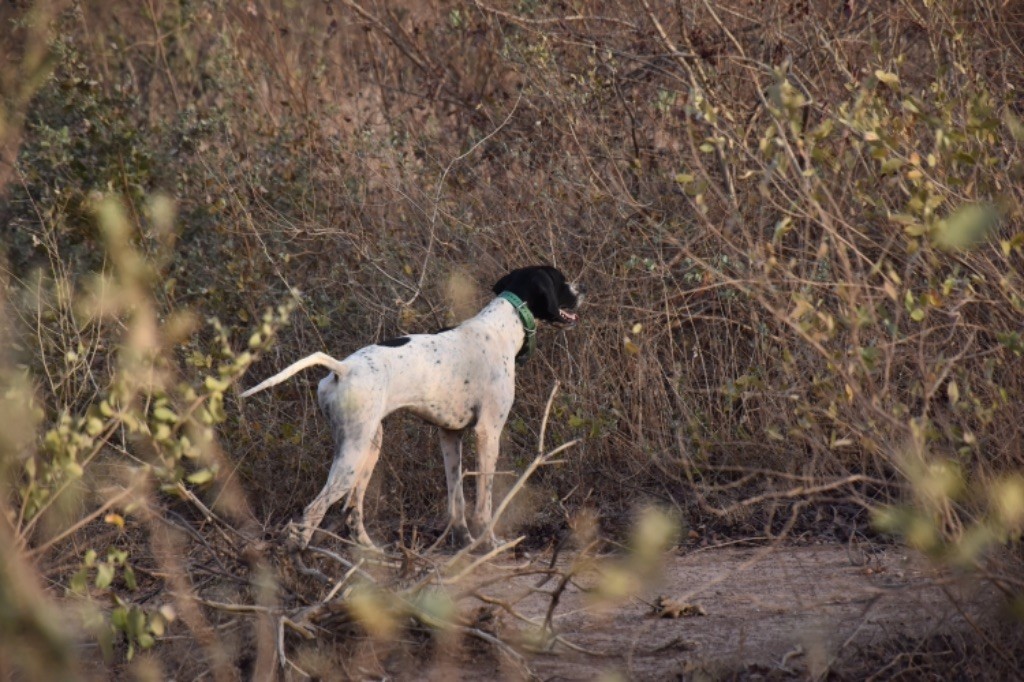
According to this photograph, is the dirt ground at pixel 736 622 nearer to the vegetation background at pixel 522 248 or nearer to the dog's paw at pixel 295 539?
the vegetation background at pixel 522 248

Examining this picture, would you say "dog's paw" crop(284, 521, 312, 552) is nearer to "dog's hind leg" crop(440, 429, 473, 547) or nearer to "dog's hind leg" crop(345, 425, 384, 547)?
"dog's hind leg" crop(345, 425, 384, 547)

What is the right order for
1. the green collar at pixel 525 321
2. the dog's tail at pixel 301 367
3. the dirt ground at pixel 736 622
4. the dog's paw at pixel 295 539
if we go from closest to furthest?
the dirt ground at pixel 736 622 < the dog's paw at pixel 295 539 < the dog's tail at pixel 301 367 < the green collar at pixel 525 321

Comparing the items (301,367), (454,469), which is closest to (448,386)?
(454,469)

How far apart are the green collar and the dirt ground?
41.7 inches

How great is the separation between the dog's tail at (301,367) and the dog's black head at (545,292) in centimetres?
104

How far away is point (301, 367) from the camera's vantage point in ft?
14.9

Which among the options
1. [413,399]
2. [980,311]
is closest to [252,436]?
[413,399]

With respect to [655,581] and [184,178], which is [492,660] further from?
[184,178]

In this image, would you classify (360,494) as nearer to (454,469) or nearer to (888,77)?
(454,469)

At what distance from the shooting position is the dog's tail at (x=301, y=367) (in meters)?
4.40

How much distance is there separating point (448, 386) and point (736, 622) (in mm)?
1545

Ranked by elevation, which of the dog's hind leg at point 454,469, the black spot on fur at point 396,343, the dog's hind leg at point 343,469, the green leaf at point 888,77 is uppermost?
the green leaf at point 888,77

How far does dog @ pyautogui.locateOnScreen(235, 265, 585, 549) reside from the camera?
4.81m

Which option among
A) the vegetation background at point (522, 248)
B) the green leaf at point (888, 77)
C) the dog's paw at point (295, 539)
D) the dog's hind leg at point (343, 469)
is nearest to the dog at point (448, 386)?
the dog's hind leg at point (343, 469)
